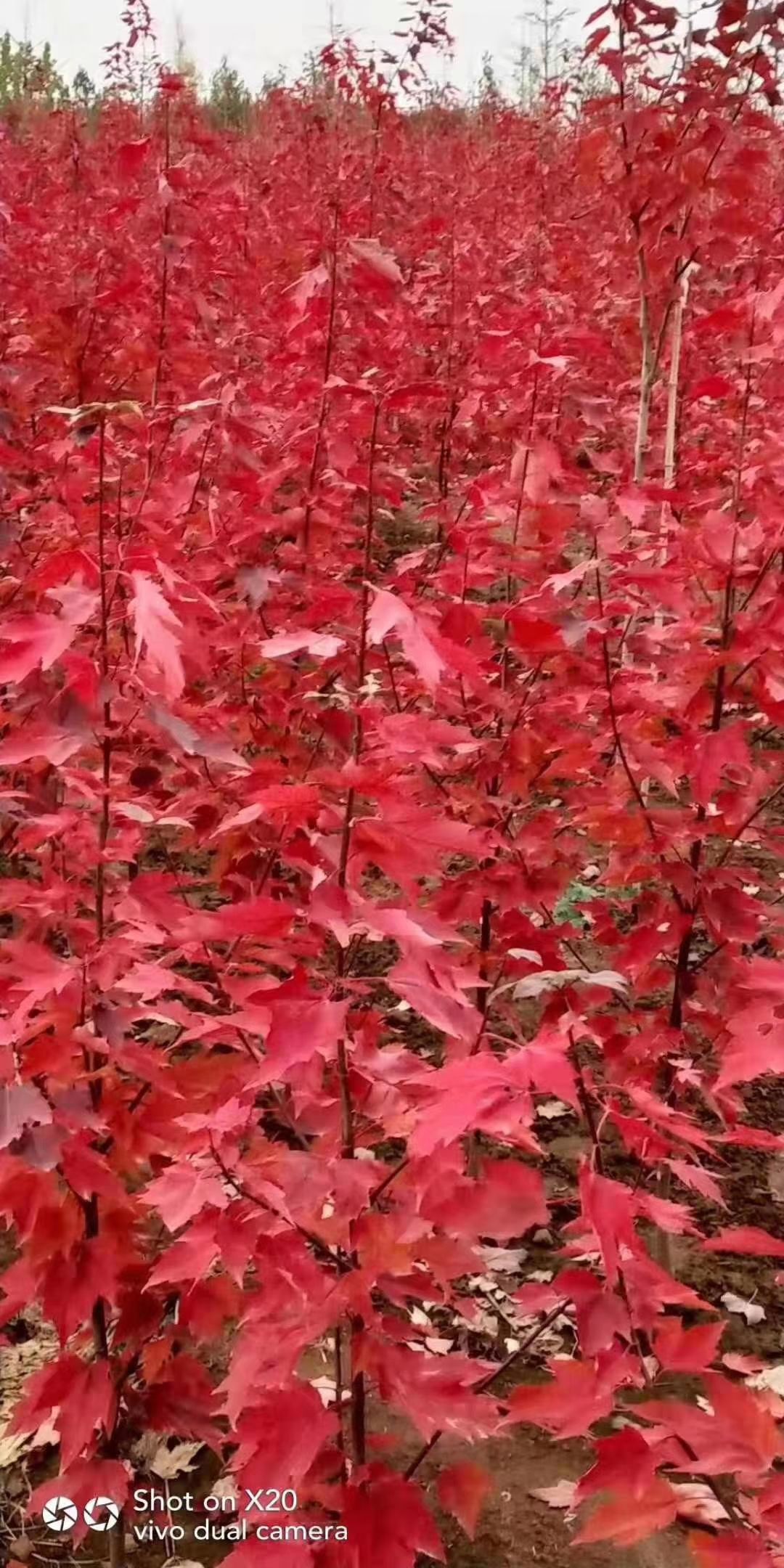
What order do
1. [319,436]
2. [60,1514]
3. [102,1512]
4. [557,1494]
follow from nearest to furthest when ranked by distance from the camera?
1. [102,1512]
2. [60,1514]
3. [557,1494]
4. [319,436]

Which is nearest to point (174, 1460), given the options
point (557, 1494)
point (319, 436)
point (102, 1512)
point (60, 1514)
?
point (60, 1514)

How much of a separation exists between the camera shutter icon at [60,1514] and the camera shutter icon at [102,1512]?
3cm

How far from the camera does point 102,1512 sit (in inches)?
74.2

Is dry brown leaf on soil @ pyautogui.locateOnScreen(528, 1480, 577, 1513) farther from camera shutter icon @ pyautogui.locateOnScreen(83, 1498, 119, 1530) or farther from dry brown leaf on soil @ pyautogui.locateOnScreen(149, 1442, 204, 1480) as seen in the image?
camera shutter icon @ pyautogui.locateOnScreen(83, 1498, 119, 1530)

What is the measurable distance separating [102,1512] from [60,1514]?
0.20m

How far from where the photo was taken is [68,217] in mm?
7332

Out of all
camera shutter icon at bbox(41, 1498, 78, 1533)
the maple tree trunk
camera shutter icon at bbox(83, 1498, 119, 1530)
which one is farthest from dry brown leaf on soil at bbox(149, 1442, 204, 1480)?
the maple tree trunk

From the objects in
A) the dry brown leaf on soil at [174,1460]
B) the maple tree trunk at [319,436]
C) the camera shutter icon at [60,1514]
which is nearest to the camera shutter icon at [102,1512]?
the camera shutter icon at [60,1514]

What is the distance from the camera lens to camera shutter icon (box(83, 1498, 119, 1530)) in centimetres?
179

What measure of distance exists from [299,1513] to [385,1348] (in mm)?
300

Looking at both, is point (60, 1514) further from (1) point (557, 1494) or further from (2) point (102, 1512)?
(1) point (557, 1494)

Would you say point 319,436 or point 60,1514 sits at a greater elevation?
point 319,436

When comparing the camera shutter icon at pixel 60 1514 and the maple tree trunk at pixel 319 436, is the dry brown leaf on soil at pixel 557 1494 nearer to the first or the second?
the camera shutter icon at pixel 60 1514

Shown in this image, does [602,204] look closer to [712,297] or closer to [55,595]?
[712,297]
